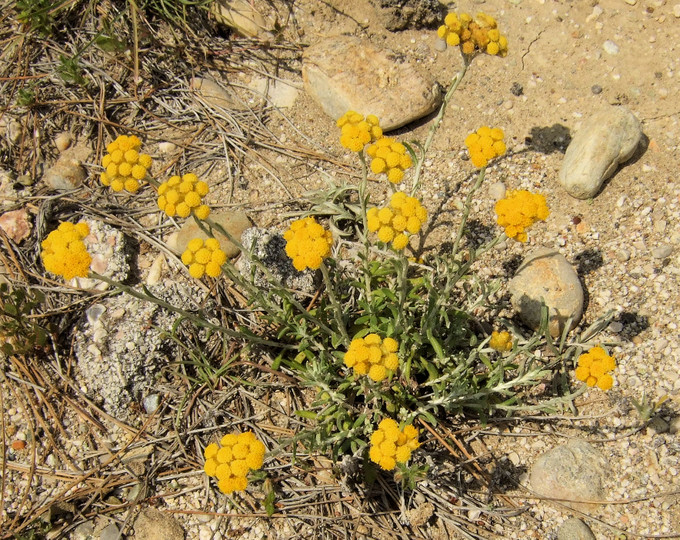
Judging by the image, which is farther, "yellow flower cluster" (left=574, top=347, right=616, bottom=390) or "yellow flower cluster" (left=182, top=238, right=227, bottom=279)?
"yellow flower cluster" (left=574, top=347, right=616, bottom=390)

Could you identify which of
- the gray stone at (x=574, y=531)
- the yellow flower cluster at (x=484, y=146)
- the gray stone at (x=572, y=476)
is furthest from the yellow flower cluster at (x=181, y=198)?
the gray stone at (x=574, y=531)

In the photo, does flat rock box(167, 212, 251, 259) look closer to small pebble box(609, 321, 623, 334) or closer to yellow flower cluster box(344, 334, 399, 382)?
yellow flower cluster box(344, 334, 399, 382)

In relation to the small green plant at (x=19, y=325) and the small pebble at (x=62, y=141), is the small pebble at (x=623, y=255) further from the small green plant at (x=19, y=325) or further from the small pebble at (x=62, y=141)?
the small pebble at (x=62, y=141)

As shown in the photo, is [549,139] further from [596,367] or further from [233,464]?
[233,464]

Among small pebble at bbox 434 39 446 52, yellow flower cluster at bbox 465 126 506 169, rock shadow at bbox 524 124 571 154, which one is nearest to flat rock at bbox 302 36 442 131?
small pebble at bbox 434 39 446 52

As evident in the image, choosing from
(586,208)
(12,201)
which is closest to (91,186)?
(12,201)
